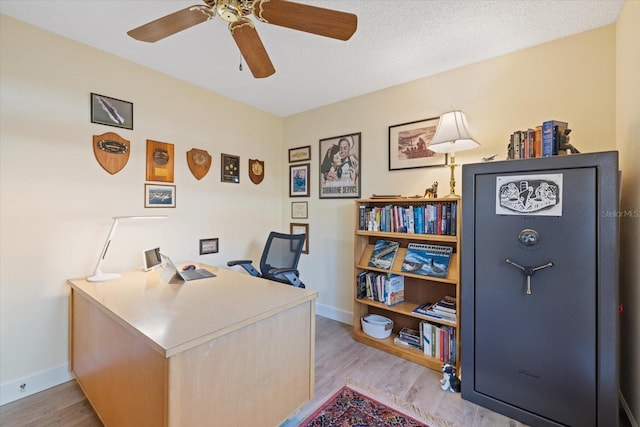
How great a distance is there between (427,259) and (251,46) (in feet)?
6.61

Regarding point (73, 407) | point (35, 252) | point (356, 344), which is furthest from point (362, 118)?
point (73, 407)

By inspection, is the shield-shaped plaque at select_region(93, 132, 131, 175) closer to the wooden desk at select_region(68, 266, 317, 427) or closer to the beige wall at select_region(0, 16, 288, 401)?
the beige wall at select_region(0, 16, 288, 401)

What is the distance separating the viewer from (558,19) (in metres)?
1.77

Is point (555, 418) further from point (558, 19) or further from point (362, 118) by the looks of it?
point (362, 118)

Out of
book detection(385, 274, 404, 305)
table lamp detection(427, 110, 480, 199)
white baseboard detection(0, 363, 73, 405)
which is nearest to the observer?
white baseboard detection(0, 363, 73, 405)

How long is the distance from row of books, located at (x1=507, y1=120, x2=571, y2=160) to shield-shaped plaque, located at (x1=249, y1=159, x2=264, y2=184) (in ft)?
8.47

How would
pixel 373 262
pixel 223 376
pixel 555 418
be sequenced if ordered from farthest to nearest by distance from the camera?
pixel 373 262 → pixel 555 418 → pixel 223 376

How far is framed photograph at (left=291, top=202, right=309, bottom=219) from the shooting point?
345cm

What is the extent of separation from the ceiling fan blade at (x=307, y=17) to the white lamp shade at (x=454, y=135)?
109 centimetres

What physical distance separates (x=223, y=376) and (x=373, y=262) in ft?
5.52

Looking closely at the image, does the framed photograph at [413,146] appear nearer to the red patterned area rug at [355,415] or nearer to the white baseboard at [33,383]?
the red patterned area rug at [355,415]

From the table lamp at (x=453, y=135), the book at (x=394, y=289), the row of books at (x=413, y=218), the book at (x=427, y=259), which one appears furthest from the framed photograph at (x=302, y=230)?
the table lamp at (x=453, y=135)

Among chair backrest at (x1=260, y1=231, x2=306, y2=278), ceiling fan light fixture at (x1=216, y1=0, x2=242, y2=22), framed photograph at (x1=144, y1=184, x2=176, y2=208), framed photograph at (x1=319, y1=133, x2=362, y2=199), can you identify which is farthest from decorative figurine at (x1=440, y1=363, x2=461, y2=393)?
framed photograph at (x1=144, y1=184, x2=176, y2=208)

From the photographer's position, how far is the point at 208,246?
114 inches
